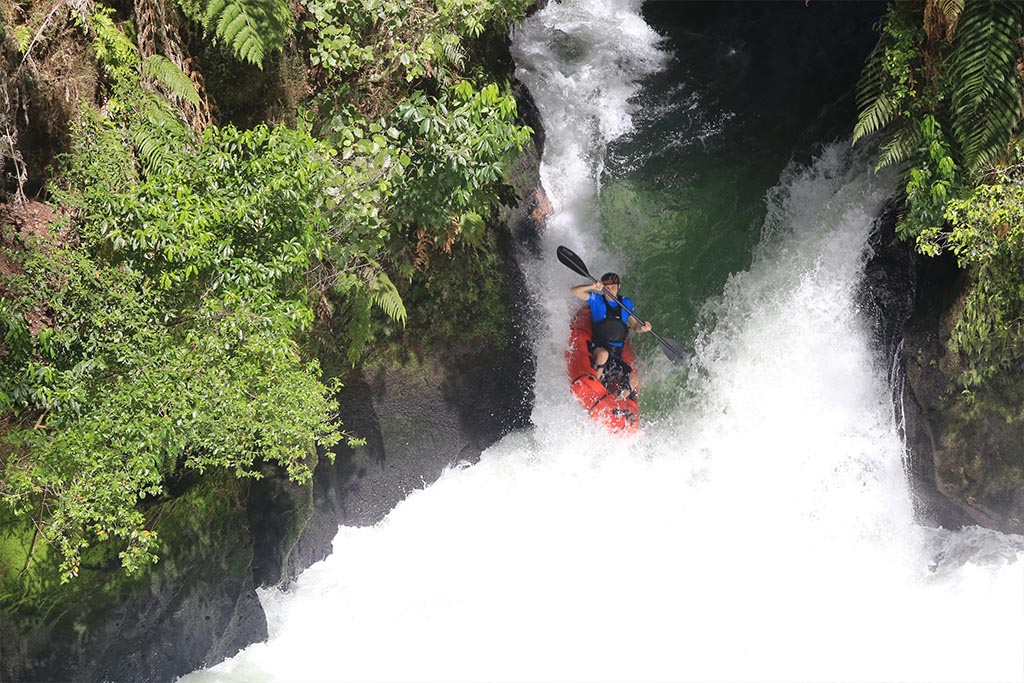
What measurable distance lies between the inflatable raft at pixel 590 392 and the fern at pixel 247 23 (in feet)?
12.0

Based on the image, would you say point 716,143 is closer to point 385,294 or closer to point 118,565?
point 385,294

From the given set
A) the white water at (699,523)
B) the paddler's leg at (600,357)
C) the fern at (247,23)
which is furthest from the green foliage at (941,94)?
the fern at (247,23)

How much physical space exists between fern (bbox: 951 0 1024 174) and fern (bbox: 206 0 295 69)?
4690mm

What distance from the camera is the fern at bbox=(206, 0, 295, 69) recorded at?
5164mm

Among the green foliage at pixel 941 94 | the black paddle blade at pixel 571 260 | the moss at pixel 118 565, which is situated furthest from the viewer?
the black paddle blade at pixel 571 260

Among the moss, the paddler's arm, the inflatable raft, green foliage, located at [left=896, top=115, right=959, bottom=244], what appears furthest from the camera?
the inflatable raft

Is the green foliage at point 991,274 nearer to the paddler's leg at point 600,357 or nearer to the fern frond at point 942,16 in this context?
the fern frond at point 942,16

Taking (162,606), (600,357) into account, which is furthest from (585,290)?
(162,606)

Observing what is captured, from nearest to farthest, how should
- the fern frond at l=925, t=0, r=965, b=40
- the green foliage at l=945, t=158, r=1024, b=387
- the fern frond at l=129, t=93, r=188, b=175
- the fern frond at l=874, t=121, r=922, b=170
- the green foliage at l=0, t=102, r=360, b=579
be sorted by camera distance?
the green foliage at l=0, t=102, r=360, b=579 < the fern frond at l=129, t=93, r=188, b=175 < the fern frond at l=925, t=0, r=965, b=40 < the green foliage at l=945, t=158, r=1024, b=387 < the fern frond at l=874, t=121, r=922, b=170

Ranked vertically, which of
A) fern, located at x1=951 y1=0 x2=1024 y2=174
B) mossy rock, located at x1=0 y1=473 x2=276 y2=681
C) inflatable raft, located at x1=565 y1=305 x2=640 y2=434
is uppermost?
fern, located at x1=951 y1=0 x2=1024 y2=174

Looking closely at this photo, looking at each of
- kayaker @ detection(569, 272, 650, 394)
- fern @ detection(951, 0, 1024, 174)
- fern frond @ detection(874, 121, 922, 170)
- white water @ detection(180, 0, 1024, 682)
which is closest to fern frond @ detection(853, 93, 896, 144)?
fern frond @ detection(874, 121, 922, 170)

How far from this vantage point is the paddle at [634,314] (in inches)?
295

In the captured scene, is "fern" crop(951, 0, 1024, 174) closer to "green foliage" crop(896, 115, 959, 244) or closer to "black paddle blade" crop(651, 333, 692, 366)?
"green foliage" crop(896, 115, 959, 244)

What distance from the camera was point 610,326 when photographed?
7.68m
